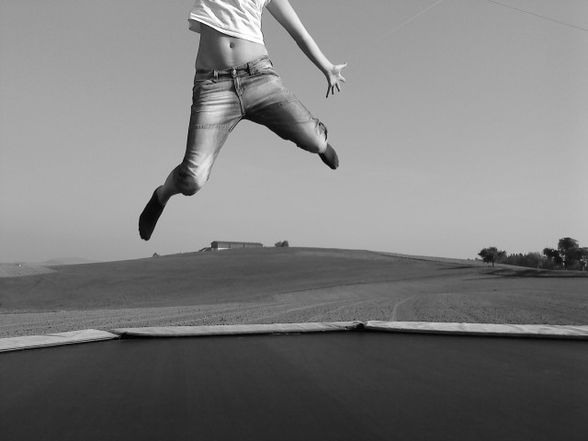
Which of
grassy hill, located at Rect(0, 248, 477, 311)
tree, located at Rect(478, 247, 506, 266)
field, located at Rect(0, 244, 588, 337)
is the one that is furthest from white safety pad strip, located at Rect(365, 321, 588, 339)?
tree, located at Rect(478, 247, 506, 266)

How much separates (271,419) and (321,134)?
1.64 m

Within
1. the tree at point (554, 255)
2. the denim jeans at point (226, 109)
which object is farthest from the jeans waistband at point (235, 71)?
the tree at point (554, 255)

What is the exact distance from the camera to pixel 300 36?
8.86 ft

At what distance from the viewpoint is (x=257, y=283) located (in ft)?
55.7

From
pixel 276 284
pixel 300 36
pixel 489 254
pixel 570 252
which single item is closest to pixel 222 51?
pixel 300 36

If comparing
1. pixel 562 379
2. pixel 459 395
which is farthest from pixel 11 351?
pixel 562 379

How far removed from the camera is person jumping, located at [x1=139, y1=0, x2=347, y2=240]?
8.11 ft

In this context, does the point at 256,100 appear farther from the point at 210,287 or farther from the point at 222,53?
the point at 210,287

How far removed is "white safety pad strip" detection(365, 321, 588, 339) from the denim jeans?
1.37 m

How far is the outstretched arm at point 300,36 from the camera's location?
105 inches

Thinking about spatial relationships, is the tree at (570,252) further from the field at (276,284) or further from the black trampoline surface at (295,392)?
the black trampoline surface at (295,392)

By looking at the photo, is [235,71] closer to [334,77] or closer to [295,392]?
[334,77]

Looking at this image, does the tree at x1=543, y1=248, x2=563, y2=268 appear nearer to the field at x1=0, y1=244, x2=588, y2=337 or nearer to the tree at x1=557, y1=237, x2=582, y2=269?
the tree at x1=557, y1=237, x2=582, y2=269

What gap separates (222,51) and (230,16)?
20 cm
